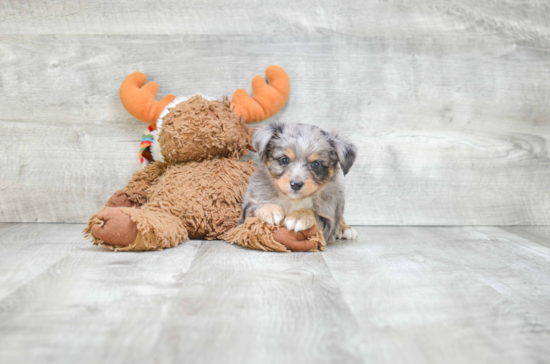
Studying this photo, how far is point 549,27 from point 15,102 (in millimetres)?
3347

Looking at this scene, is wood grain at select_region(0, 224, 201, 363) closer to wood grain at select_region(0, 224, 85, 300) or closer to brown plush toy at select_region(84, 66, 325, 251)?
wood grain at select_region(0, 224, 85, 300)

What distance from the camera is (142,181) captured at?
2479 mm

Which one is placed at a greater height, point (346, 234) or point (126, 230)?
point (126, 230)

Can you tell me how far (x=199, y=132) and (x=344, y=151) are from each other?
75 centimetres

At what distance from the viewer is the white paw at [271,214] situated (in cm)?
204

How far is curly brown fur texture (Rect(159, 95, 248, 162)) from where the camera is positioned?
7.45 ft

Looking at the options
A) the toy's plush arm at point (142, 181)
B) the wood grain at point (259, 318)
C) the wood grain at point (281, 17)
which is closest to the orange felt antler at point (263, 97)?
the wood grain at point (281, 17)

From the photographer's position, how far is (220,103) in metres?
2.41

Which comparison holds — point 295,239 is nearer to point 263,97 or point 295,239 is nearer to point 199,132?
point 199,132

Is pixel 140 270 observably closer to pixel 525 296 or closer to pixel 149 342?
pixel 149 342

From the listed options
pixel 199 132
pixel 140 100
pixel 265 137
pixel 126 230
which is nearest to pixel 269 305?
pixel 126 230

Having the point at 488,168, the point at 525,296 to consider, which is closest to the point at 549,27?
the point at 488,168

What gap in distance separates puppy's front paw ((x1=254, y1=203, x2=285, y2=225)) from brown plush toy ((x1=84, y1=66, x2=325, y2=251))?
3 centimetres

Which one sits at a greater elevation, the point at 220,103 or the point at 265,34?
the point at 265,34
